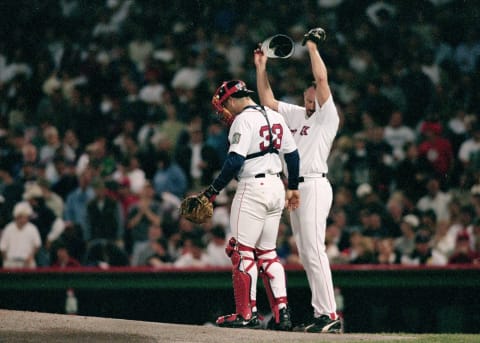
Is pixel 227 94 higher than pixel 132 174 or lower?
higher

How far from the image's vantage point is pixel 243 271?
8.57 meters

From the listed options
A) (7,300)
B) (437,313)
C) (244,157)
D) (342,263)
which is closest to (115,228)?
(7,300)

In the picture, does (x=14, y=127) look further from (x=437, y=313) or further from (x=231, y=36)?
(x=437, y=313)

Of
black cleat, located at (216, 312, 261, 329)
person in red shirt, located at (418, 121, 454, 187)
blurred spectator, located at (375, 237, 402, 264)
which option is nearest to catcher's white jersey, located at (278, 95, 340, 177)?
black cleat, located at (216, 312, 261, 329)

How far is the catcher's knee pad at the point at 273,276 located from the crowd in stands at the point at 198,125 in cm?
325

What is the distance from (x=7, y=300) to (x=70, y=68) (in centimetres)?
671

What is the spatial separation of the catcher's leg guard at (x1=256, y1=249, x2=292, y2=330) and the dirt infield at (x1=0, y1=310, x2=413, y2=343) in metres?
0.22

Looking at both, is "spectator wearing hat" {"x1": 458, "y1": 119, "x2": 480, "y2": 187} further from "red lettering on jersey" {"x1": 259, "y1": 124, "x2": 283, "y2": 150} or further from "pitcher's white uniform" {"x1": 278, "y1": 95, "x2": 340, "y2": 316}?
"red lettering on jersey" {"x1": 259, "y1": 124, "x2": 283, "y2": 150}

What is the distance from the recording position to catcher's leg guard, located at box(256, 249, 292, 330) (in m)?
8.73

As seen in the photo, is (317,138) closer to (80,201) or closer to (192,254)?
(192,254)

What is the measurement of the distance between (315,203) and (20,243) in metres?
5.59

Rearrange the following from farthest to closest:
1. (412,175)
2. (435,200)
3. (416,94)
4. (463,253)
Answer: (416,94) → (412,175) → (435,200) → (463,253)

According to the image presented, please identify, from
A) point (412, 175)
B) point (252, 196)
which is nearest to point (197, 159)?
point (412, 175)

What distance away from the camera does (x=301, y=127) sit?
9086 mm
